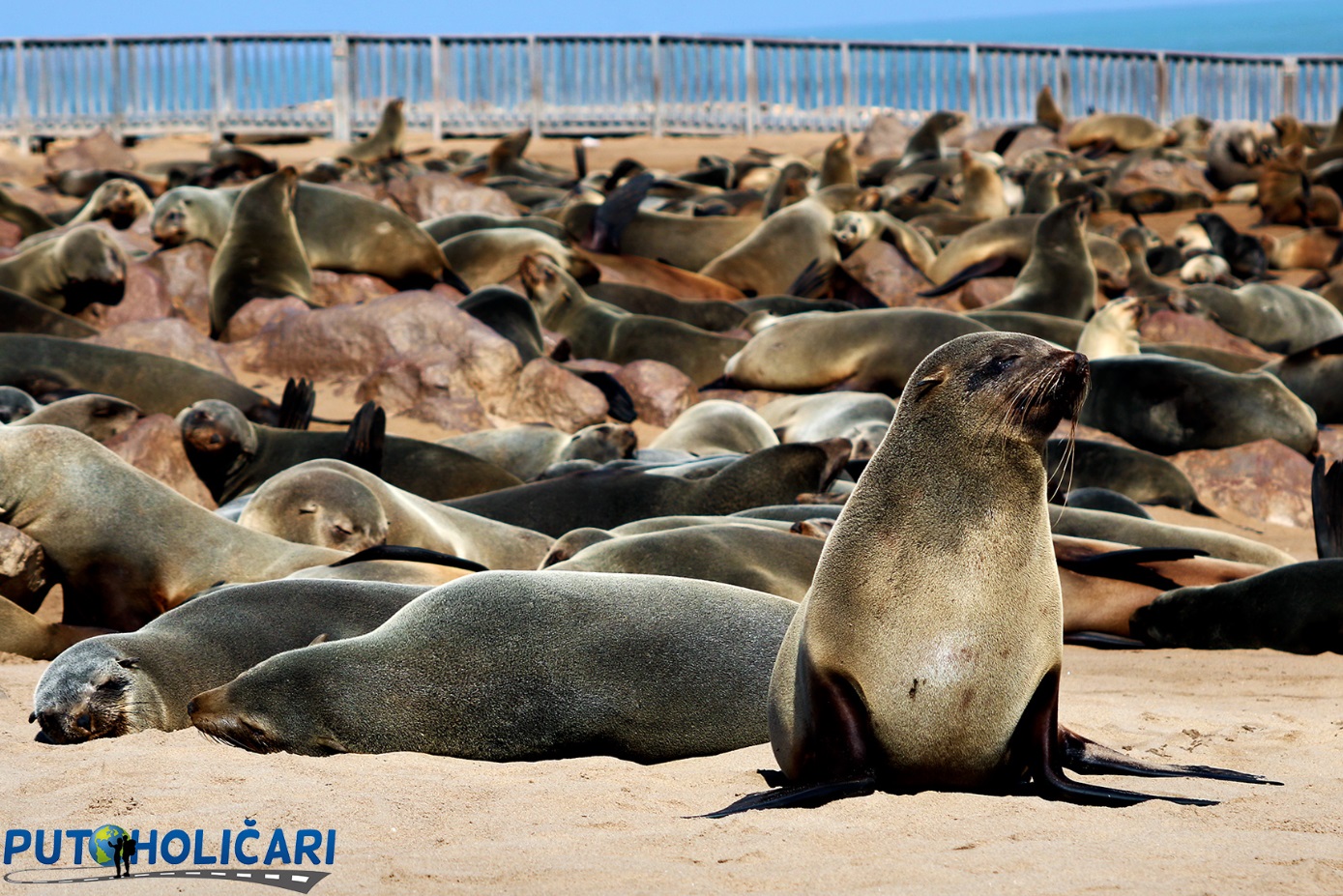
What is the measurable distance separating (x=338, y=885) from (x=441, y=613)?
1.37m

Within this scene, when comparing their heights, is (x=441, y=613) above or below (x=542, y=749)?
above

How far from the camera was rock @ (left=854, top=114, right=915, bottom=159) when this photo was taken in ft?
82.1

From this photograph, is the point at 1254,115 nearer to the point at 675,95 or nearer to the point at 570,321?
the point at 675,95

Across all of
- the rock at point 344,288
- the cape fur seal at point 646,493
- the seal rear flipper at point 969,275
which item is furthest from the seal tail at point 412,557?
the seal rear flipper at point 969,275

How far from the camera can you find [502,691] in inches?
145

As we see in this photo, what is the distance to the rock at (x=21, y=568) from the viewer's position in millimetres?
5367

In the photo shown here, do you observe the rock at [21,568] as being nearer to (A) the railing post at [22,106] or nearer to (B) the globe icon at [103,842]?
(B) the globe icon at [103,842]

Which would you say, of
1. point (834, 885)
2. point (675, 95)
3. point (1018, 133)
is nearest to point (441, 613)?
point (834, 885)

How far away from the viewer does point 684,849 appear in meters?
2.66

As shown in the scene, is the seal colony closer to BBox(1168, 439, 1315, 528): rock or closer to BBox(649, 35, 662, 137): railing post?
BBox(1168, 439, 1315, 528): rock

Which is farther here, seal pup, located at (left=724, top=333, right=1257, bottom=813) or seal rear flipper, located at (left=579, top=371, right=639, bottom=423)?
seal rear flipper, located at (left=579, top=371, right=639, bottom=423)

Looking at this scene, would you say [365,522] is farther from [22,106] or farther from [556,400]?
[22,106]

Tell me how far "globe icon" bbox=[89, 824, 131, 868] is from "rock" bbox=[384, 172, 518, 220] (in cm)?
1242

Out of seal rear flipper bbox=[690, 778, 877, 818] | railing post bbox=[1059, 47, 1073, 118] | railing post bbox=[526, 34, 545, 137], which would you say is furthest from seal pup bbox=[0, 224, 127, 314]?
railing post bbox=[1059, 47, 1073, 118]
